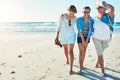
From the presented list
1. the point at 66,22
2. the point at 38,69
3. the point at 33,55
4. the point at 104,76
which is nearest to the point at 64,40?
the point at 66,22

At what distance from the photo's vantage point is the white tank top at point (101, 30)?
8.11m

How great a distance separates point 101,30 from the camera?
321 inches

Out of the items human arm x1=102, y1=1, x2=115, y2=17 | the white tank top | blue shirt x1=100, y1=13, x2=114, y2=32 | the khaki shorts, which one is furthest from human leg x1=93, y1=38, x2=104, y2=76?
human arm x1=102, y1=1, x2=115, y2=17

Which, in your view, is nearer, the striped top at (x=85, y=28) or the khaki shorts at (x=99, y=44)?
the khaki shorts at (x=99, y=44)

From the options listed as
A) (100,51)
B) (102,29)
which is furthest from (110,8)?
(100,51)

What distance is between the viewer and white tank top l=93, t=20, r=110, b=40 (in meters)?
8.11

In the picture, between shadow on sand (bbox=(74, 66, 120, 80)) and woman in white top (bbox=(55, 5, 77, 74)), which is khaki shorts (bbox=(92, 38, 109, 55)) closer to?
shadow on sand (bbox=(74, 66, 120, 80))

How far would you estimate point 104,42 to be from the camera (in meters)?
8.30

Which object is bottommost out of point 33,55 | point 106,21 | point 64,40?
point 33,55

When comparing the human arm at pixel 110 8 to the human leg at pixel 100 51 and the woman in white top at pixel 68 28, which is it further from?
the woman in white top at pixel 68 28

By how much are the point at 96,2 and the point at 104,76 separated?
1.82m

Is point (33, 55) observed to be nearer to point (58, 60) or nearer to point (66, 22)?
point (58, 60)

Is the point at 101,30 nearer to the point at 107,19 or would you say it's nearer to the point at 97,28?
the point at 97,28

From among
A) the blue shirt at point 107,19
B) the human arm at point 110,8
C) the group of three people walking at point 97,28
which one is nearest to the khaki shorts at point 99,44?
the group of three people walking at point 97,28
